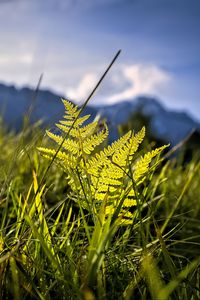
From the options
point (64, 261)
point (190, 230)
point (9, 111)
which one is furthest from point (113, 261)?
point (9, 111)

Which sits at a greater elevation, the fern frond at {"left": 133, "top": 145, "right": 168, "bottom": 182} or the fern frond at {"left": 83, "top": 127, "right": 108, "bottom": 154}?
the fern frond at {"left": 83, "top": 127, "right": 108, "bottom": 154}

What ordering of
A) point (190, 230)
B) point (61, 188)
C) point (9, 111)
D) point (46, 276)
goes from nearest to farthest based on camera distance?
point (46, 276) → point (190, 230) → point (61, 188) → point (9, 111)

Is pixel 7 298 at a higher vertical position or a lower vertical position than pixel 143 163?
lower

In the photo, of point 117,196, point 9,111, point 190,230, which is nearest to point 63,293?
point 117,196

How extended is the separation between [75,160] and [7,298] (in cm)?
27

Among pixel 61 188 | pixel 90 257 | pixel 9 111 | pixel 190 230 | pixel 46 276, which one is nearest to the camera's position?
pixel 90 257

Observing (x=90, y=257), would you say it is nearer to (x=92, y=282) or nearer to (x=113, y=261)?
(x=92, y=282)

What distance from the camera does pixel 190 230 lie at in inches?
72.9

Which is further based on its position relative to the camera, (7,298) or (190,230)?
(190,230)

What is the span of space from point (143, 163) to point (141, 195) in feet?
0.24

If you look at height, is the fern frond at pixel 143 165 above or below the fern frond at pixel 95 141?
below

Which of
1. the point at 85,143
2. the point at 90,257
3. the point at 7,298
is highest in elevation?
the point at 85,143

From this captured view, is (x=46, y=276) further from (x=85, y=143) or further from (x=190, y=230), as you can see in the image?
(x=190, y=230)

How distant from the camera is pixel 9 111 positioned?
171m
